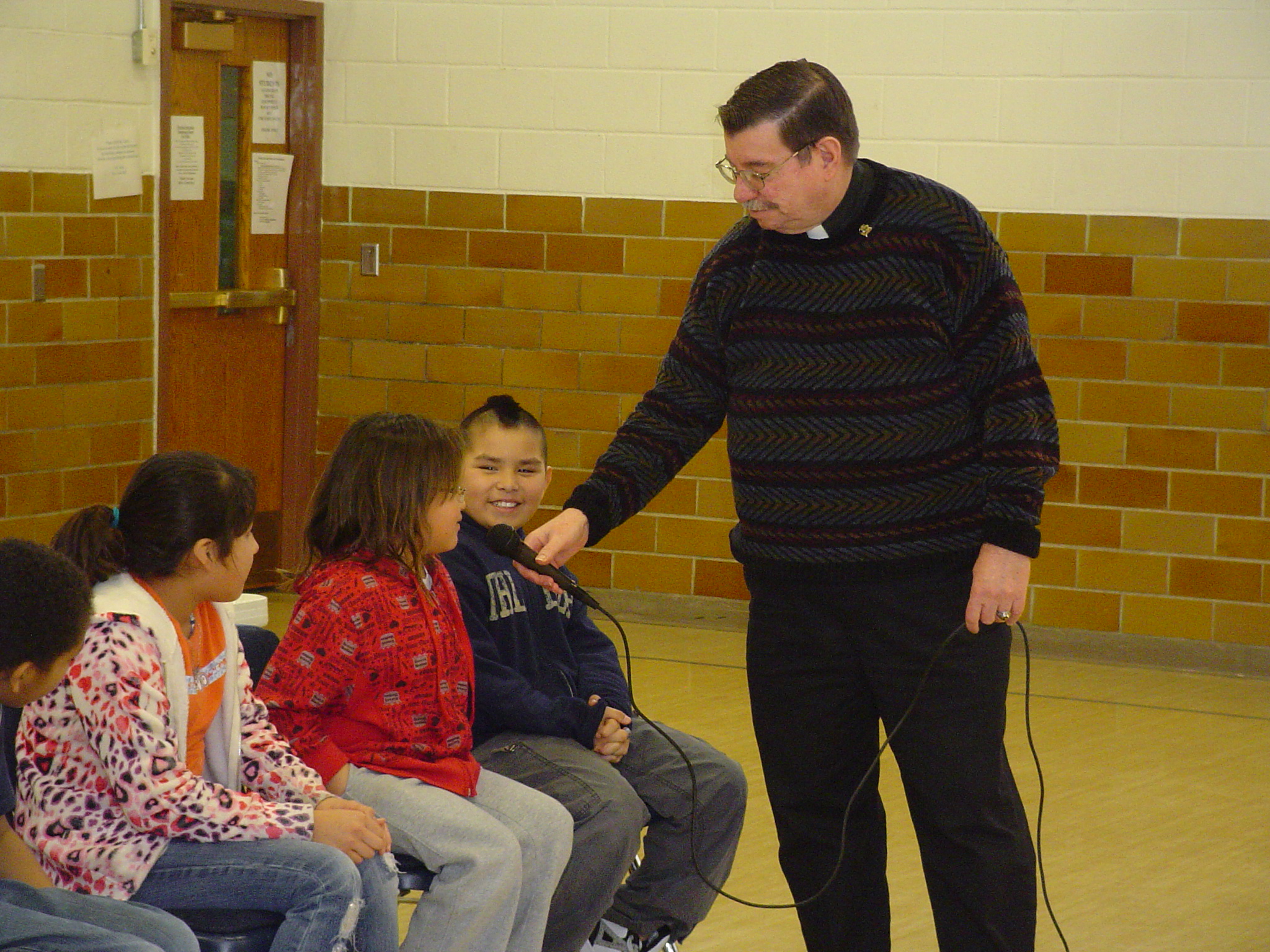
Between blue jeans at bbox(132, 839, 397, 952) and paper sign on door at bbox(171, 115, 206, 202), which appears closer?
blue jeans at bbox(132, 839, 397, 952)

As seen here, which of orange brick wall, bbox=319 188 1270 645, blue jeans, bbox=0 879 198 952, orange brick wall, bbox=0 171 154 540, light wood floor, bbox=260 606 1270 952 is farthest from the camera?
orange brick wall, bbox=319 188 1270 645

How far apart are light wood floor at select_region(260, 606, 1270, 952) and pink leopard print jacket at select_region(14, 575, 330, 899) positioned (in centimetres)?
111

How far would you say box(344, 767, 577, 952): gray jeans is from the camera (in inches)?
89.7

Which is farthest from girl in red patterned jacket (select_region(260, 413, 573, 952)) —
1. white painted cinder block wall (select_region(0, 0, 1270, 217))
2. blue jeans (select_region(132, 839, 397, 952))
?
white painted cinder block wall (select_region(0, 0, 1270, 217))

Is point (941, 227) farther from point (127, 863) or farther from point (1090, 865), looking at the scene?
point (1090, 865)

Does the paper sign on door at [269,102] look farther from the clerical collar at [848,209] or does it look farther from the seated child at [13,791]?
the seated child at [13,791]

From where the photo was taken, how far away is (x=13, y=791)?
1.98 meters

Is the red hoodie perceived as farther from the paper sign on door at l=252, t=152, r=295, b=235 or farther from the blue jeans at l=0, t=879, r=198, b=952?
the paper sign on door at l=252, t=152, r=295, b=235

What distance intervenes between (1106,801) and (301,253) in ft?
11.4

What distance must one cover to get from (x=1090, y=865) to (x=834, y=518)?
1548mm

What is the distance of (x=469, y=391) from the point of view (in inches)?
234

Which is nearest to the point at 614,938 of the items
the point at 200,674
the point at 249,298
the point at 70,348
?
the point at 200,674

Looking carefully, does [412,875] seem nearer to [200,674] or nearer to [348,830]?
[348,830]

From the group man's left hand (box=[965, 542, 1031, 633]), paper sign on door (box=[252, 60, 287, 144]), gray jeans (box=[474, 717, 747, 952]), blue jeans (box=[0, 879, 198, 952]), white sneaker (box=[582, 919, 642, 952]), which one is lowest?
white sneaker (box=[582, 919, 642, 952])
